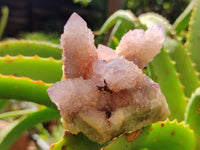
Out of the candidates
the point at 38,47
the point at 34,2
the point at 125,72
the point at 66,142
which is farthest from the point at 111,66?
the point at 34,2

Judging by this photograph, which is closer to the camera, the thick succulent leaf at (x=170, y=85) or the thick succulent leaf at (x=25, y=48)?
the thick succulent leaf at (x=170, y=85)

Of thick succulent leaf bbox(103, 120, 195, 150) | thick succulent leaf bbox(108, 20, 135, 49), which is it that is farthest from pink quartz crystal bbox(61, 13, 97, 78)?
thick succulent leaf bbox(108, 20, 135, 49)

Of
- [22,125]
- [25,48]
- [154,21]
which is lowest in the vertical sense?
[22,125]

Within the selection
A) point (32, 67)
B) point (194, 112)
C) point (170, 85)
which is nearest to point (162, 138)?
point (194, 112)

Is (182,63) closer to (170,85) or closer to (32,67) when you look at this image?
(170,85)

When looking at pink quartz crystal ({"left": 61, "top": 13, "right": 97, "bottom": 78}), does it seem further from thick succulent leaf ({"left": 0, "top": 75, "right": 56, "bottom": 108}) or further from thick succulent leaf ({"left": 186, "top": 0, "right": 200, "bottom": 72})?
thick succulent leaf ({"left": 186, "top": 0, "right": 200, "bottom": 72})

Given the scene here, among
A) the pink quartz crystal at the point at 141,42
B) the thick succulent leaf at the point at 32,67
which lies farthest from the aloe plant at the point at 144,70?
the pink quartz crystal at the point at 141,42

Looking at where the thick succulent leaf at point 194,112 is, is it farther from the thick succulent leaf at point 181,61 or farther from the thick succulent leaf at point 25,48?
the thick succulent leaf at point 25,48
